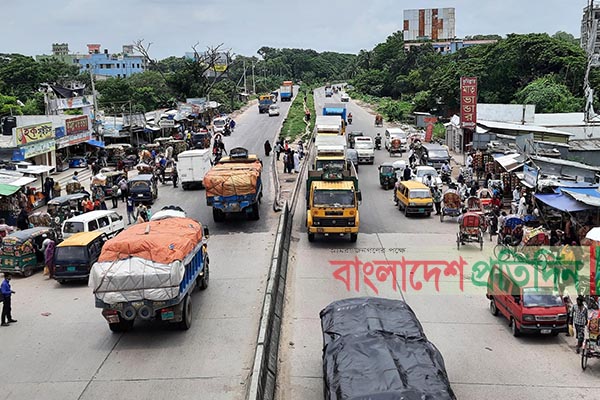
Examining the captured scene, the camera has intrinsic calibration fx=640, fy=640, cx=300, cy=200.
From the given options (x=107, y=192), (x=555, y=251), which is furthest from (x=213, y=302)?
(x=107, y=192)

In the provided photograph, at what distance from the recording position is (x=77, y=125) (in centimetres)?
4481

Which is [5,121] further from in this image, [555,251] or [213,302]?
[555,251]

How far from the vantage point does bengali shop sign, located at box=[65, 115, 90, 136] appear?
43.5m

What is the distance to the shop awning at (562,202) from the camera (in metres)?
22.2

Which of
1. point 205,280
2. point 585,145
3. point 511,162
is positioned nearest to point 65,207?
point 205,280

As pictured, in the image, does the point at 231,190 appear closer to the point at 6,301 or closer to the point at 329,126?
the point at 6,301

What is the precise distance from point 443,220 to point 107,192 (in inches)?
711

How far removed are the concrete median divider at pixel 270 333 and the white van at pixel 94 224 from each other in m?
6.65

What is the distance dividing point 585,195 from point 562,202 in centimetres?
82

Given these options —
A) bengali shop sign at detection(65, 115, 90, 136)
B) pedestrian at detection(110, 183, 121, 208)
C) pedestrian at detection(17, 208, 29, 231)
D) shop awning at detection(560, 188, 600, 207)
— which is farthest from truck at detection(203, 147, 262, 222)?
bengali shop sign at detection(65, 115, 90, 136)

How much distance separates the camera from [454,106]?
232 ft

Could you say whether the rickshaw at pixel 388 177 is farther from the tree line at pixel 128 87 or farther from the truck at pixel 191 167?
the tree line at pixel 128 87

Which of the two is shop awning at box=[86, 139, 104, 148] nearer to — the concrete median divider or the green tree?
the concrete median divider

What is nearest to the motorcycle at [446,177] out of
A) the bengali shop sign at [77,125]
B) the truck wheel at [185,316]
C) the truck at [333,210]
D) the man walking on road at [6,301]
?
the truck at [333,210]
